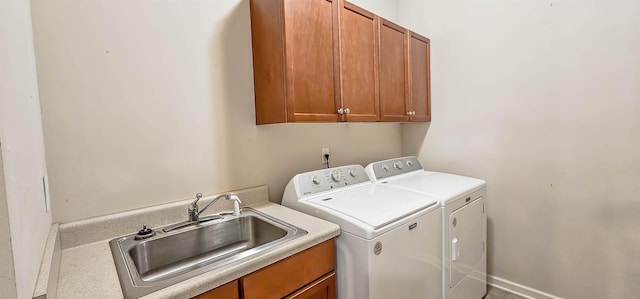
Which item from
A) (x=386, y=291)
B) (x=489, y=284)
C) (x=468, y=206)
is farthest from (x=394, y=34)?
(x=489, y=284)

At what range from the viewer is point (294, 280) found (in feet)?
3.67

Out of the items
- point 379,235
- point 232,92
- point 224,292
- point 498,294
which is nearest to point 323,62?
point 232,92

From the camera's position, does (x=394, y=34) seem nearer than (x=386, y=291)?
No

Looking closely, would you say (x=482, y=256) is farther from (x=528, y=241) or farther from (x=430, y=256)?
(x=430, y=256)

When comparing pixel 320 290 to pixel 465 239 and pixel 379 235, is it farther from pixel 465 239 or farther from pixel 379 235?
pixel 465 239

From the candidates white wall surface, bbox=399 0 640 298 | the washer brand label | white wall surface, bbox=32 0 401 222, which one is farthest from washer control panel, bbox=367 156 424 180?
the washer brand label

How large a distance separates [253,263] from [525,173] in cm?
203

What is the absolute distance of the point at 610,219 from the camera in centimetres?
175

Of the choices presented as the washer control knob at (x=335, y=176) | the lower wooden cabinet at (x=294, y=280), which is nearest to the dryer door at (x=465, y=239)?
the washer control knob at (x=335, y=176)

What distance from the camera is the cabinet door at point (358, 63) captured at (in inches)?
67.1

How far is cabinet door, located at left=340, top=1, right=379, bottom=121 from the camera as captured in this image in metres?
1.70

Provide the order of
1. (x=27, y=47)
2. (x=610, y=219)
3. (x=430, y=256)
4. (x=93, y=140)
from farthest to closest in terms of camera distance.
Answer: (x=610, y=219) → (x=430, y=256) → (x=93, y=140) → (x=27, y=47)

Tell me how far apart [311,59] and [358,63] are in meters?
0.39

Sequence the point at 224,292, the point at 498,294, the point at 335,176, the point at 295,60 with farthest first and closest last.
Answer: the point at 498,294
the point at 335,176
the point at 295,60
the point at 224,292
